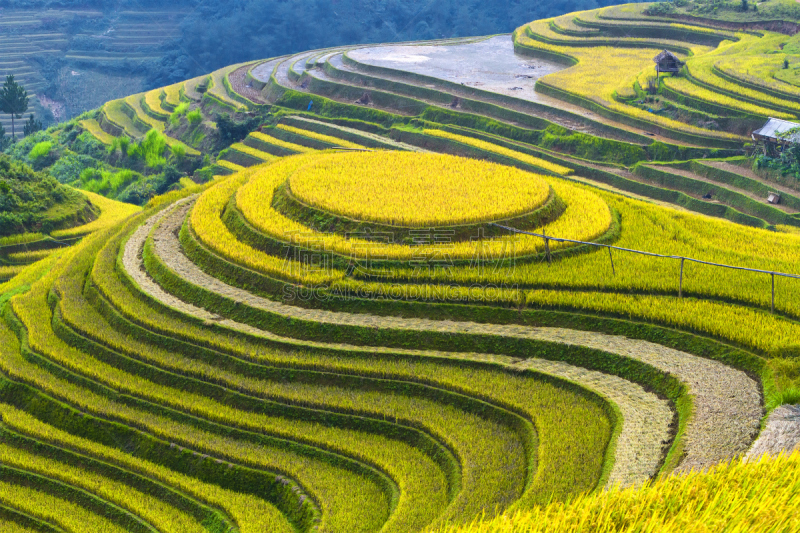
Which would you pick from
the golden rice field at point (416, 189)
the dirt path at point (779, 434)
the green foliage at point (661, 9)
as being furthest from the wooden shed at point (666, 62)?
Answer: the dirt path at point (779, 434)

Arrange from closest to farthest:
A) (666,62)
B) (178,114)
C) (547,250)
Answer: (547,250), (666,62), (178,114)

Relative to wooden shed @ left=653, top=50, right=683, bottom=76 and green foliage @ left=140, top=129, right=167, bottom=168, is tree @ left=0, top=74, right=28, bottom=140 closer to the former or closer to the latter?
green foliage @ left=140, top=129, right=167, bottom=168

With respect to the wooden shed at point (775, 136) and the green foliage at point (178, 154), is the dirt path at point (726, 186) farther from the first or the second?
the green foliage at point (178, 154)

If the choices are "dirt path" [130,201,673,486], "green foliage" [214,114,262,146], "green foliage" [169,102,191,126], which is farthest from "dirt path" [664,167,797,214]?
"green foliage" [169,102,191,126]

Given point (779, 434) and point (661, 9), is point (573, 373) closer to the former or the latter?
point (779, 434)

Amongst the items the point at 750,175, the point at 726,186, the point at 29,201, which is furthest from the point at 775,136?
the point at 29,201
